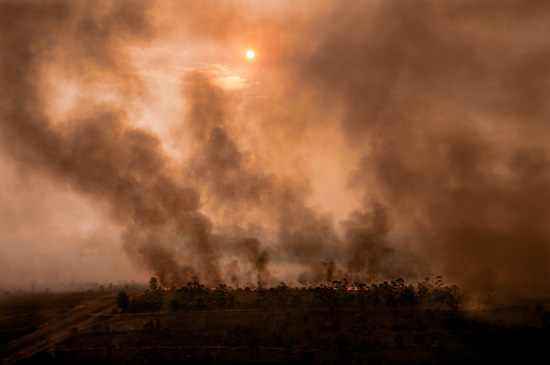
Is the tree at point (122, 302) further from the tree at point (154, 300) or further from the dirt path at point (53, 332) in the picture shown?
the tree at point (154, 300)

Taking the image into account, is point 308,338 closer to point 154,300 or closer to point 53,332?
point 154,300

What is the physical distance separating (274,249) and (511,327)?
297 feet

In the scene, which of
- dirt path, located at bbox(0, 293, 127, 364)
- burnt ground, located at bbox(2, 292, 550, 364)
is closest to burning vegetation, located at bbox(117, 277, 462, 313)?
burnt ground, located at bbox(2, 292, 550, 364)

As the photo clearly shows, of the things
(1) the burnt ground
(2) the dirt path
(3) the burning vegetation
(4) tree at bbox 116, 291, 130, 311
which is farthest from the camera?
(4) tree at bbox 116, 291, 130, 311

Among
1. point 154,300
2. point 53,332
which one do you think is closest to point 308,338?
point 154,300

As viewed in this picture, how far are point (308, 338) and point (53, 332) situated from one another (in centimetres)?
5018

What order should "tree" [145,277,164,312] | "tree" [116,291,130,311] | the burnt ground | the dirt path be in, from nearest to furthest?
the burnt ground < the dirt path < "tree" [145,277,164,312] < "tree" [116,291,130,311]

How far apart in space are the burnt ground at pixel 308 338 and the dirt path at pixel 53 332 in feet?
1.80

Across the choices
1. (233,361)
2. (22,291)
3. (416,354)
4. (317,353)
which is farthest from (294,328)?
(22,291)

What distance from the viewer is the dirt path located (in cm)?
7466

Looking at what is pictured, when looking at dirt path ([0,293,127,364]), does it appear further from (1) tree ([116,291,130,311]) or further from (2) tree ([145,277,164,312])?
(2) tree ([145,277,164,312])

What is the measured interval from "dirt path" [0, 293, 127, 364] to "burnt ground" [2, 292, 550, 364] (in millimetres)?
547

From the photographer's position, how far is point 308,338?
2933 inches

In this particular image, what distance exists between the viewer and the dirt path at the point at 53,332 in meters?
74.7
